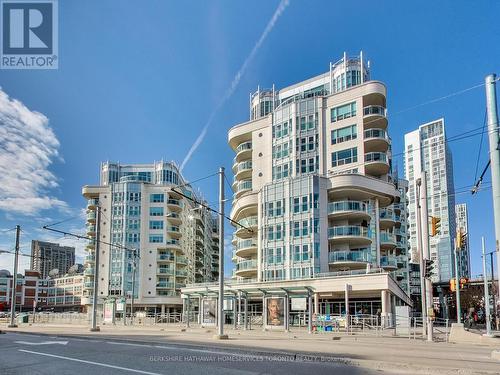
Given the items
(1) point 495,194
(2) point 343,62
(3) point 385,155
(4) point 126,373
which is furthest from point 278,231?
(4) point 126,373

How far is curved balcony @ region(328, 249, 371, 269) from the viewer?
1997 inches

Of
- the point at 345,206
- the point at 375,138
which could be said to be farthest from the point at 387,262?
the point at 375,138

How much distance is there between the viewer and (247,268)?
58562mm

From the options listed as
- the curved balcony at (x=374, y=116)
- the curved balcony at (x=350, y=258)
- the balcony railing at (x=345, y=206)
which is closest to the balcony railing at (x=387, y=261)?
the curved balcony at (x=350, y=258)

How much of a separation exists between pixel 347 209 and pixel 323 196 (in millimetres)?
2928

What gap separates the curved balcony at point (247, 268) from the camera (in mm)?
58275

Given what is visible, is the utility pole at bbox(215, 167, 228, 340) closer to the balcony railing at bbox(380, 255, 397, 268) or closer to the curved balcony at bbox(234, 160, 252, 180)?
the balcony railing at bbox(380, 255, 397, 268)

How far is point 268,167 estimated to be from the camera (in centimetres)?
6247

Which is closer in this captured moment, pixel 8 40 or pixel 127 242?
pixel 8 40

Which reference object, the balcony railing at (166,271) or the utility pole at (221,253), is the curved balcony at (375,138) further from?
the balcony railing at (166,271)

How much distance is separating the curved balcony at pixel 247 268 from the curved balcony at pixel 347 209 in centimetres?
1164

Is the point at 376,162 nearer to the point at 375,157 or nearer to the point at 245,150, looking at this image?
the point at 375,157

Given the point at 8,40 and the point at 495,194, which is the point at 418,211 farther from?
the point at 8,40

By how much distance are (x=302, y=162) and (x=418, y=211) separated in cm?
2909
